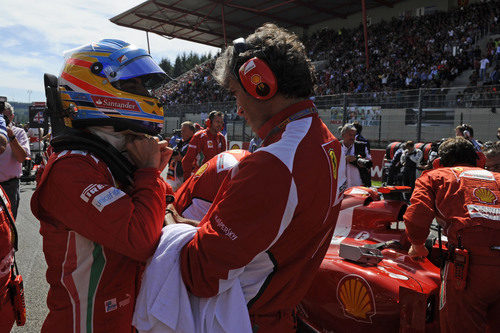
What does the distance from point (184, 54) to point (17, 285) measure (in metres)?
109

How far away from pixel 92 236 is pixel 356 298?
6.72 feet

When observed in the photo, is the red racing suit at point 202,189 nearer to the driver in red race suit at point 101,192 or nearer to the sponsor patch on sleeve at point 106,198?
the driver in red race suit at point 101,192

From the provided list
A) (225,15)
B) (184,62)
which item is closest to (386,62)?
(225,15)

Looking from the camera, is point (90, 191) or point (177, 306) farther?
point (90, 191)

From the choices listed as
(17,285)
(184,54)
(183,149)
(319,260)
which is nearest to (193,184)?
(319,260)

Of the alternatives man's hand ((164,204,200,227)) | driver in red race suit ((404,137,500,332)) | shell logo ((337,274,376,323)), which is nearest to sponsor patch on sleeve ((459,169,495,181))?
driver in red race suit ((404,137,500,332))

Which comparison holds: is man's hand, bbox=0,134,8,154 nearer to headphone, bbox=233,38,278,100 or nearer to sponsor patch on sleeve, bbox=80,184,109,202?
sponsor patch on sleeve, bbox=80,184,109,202

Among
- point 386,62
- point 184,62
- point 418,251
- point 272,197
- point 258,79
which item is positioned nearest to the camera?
point 272,197

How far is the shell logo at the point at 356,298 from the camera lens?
2.75m

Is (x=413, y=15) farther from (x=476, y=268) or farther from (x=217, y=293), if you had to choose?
(x=217, y=293)

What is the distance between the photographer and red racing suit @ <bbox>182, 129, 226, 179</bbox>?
6.83 m

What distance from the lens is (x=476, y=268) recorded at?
2568mm

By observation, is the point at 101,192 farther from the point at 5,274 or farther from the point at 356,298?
the point at 356,298

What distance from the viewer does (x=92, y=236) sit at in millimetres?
1435
